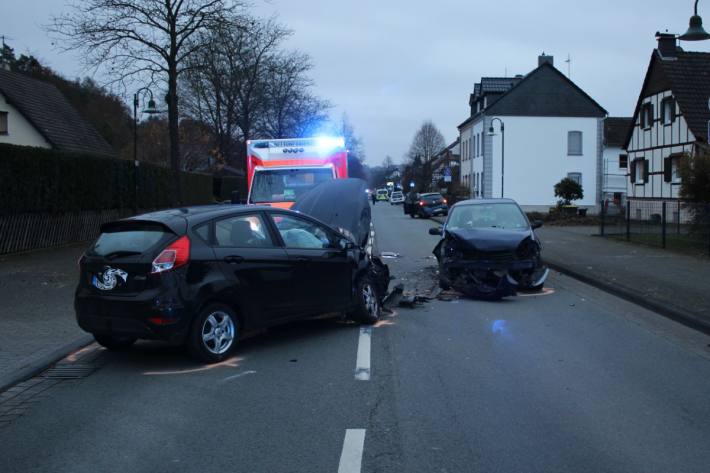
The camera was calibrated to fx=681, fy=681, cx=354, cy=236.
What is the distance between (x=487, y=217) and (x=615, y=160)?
177 ft

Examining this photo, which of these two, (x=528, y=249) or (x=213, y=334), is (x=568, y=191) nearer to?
(x=528, y=249)

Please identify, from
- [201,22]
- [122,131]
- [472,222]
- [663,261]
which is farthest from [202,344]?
[122,131]

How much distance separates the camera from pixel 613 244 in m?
20.1

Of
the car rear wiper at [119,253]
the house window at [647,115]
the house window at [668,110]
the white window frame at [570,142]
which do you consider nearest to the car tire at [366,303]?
the car rear wiper at [119,253]

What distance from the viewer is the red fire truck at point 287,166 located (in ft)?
53.7

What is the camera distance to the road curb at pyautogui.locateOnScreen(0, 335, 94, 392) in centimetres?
632

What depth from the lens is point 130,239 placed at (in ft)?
22.6

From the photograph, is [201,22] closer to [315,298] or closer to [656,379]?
[315,298]

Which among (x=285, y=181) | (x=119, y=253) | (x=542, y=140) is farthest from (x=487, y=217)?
(x=542, y=140)

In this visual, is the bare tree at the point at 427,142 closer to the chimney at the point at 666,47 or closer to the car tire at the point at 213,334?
the chimney at the point at 666,47

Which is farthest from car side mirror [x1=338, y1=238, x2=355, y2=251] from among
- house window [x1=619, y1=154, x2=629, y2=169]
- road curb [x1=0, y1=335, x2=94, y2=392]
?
house window [x1=619, y1=154, x2=629, y2=169]

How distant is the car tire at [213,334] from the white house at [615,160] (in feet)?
172

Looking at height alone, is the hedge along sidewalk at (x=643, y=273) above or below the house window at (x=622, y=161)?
below

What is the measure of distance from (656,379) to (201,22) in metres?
17.0
